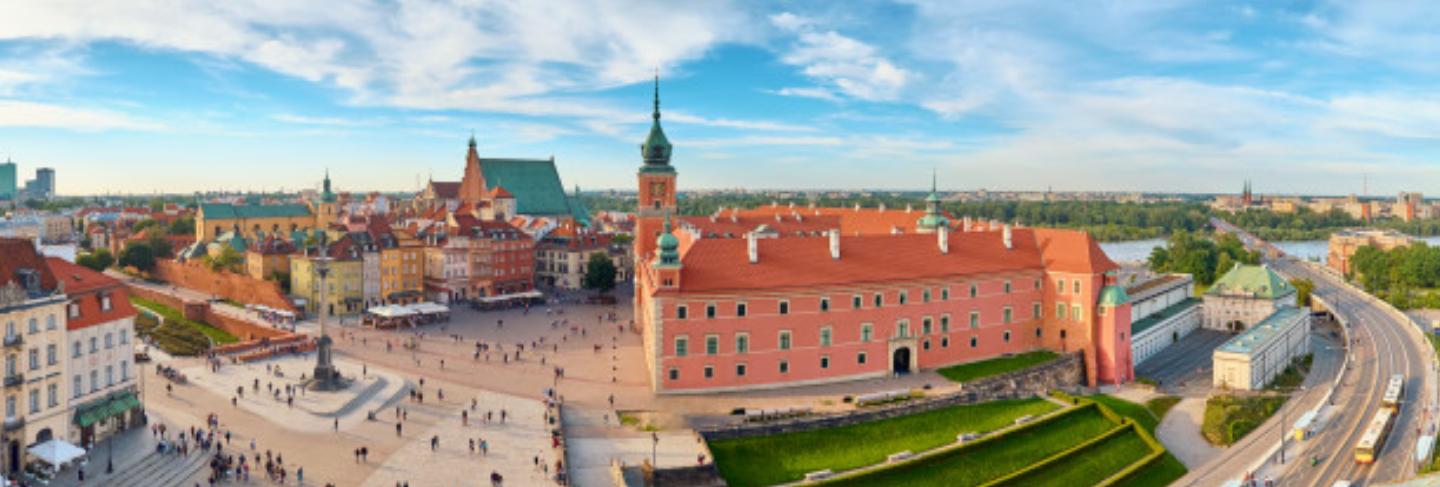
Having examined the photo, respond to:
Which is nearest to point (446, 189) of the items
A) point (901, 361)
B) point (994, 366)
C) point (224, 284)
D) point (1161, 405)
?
point (224, 284)

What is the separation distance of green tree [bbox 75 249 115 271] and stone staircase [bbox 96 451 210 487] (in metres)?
78.4

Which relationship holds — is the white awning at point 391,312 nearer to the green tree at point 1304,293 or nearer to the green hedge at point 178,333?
the green hedge at point 178,333

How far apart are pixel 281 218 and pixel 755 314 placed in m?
99.2

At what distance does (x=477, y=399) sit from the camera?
5194 cm

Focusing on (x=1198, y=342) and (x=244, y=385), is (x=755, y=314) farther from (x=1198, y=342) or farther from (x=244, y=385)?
(x=1198, y=342)

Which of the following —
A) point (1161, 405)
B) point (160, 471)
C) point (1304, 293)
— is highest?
point (1304, 293)

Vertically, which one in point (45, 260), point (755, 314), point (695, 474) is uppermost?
point (45, 260)

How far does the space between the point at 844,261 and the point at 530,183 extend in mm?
86957

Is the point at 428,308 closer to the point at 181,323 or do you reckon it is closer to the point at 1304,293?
the point at 181,323

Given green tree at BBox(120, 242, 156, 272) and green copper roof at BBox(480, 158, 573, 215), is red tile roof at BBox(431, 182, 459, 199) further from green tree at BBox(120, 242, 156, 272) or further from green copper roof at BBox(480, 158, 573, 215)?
green tree at BBox(120, 242, 156, 272)

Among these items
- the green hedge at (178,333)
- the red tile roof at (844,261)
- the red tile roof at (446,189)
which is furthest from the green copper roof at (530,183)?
the red tile roof at (844,261)

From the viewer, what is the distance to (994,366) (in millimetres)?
60000

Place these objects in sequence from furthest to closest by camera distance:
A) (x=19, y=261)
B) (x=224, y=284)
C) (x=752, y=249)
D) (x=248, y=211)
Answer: (x=248, y=211)
(x=224, y=284)
(x=752, y=249)
(x=19, y=261)

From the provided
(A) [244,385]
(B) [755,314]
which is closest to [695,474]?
(B) [755,314]
